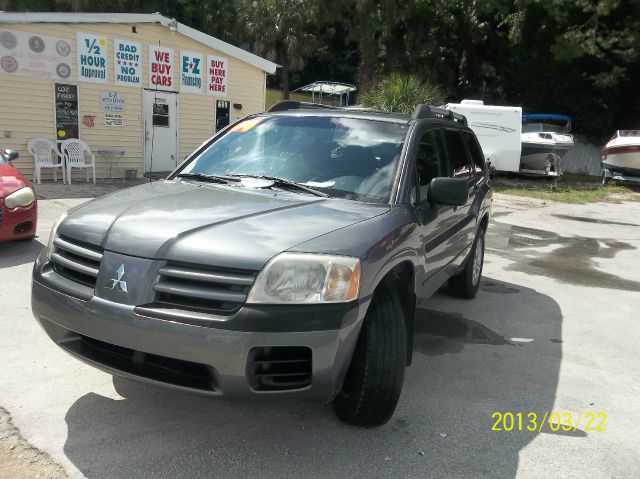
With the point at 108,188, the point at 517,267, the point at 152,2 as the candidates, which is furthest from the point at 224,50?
the point at 152,2

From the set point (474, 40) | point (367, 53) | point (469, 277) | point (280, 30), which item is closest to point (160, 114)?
point (469, 277)

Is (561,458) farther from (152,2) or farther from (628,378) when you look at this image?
(152,2)

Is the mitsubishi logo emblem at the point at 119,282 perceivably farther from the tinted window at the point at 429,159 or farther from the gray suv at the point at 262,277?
the tinted window at the point at 429,159

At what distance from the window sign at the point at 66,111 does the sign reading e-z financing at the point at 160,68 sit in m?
1.97

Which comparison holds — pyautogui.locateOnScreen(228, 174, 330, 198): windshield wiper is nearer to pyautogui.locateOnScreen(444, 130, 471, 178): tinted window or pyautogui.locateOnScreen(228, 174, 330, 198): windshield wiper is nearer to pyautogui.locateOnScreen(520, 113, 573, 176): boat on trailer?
pyautogui.locateOnScreen(444, 130, 471, 178): tinted window

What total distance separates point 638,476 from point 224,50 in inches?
578

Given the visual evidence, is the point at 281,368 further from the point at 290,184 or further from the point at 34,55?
the point at 34,55

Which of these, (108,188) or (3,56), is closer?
(3,56)

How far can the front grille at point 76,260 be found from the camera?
2742 millimetres

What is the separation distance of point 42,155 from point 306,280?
1181 centimetres

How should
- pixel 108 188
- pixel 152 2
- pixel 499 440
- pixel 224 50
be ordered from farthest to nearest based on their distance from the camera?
1. pixel 152 2
2. pixel 224 50
3. pixel 108 188
4. pixel 499 440

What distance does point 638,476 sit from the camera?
291cm

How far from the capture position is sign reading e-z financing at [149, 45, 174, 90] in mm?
14023
